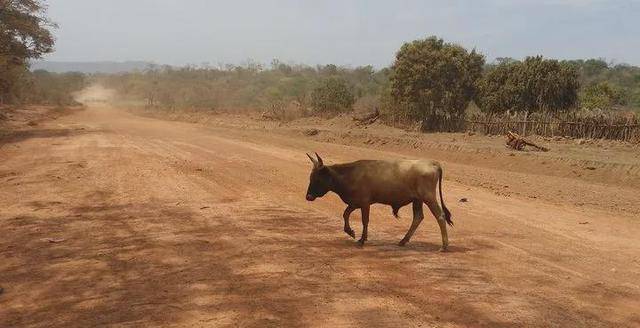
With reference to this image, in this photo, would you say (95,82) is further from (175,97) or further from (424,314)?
(424,314)

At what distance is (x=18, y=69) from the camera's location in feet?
91.8

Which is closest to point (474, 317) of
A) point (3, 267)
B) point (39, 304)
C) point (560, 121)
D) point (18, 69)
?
point (39, 304)

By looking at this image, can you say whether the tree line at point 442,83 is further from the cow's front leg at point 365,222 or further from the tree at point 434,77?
the cow's front leg at point 365,222

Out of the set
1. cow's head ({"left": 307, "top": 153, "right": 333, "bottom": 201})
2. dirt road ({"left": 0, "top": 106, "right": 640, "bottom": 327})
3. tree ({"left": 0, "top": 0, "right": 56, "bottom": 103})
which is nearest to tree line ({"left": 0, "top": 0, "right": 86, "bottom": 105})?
tree ({"left": 0, "top": 0, "right": 56, "bottom": 103})

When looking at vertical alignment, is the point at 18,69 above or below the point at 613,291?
above

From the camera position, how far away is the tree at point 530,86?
3044 centimetres

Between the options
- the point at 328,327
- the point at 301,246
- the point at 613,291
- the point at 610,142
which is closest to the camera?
the point at 328,327

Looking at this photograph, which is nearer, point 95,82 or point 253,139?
point 253,139

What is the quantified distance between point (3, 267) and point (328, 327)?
189 inches

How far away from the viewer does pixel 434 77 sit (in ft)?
105

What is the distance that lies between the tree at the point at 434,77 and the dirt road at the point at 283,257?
54.9 feet

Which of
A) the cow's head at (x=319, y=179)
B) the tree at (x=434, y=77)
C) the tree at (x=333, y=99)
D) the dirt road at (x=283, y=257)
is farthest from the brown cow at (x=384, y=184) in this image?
the tree at (x=333, y=99)

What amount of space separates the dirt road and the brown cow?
52cm

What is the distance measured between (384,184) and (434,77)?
24693mm
